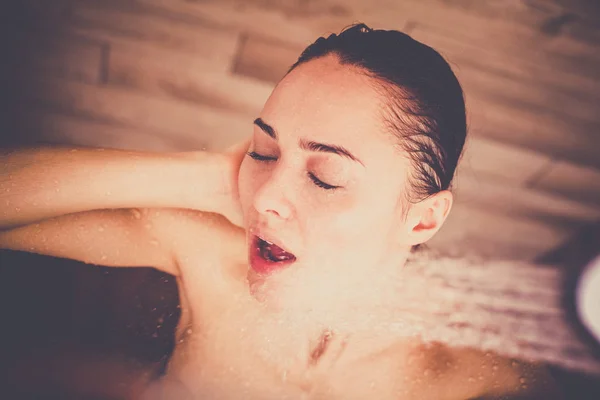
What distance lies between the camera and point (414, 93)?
83 cm

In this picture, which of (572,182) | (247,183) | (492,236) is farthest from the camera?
(492,236)

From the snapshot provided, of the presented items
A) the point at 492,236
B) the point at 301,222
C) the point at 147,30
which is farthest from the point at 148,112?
the point at 492,236

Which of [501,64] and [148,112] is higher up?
[501,64]

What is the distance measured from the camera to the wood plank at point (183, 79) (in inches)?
59.1

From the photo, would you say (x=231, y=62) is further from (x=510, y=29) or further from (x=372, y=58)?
(x=510, y=29)

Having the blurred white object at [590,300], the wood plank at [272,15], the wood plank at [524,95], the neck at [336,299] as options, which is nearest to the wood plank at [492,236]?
the blurred white object at [590,300]

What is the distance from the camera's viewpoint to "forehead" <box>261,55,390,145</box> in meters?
0.80

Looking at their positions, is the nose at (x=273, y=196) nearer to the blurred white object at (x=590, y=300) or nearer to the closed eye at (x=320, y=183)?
the closed eye at (x=320, y=183)

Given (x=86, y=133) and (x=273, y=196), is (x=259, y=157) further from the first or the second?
(x=86, y=133)

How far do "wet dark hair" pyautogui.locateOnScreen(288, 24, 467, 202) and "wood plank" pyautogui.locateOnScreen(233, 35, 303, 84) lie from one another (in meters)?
0.61

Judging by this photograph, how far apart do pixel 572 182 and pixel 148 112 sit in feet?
5.62

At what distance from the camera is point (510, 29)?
1424 mm

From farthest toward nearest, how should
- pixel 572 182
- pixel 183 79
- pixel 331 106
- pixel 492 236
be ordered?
1. pixel 492 236
2. pixel 572 182
3. pixel 183 79
4. pixel 331 106

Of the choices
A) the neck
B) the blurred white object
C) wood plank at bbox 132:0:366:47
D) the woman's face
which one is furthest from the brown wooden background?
the woman's face
